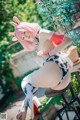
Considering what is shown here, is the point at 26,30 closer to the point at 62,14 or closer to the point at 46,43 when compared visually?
the point at 46,43

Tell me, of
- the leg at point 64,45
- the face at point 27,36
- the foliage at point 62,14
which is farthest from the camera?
the foliage at point 62,14

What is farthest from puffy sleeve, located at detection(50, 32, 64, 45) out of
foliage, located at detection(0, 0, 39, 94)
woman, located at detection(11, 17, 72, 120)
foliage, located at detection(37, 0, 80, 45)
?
foliage, located at detection(0, 0, 39, 94)

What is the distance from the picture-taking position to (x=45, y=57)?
126 inches

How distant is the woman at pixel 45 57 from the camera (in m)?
3.06

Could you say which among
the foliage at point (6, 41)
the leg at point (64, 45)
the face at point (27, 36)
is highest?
the face at point (27, 36)

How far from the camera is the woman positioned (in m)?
3.06

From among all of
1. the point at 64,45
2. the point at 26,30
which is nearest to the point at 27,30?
the point at 26,30

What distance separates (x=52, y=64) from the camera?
10.3 ft

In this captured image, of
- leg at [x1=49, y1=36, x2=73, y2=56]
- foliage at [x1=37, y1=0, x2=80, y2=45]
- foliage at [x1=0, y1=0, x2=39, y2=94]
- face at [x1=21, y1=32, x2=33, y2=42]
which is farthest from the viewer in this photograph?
foliage at [x1=0, y1=0, x2=39, y2=94]

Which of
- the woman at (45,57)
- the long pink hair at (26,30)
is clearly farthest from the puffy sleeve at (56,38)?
the long pink hair at (26,30)

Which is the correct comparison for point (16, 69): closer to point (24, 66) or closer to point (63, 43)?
point (24, 66)

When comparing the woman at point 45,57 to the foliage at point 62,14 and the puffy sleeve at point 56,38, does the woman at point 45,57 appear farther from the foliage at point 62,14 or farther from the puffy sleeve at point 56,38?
the foliage at point 62,14

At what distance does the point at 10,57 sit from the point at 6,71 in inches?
21.2

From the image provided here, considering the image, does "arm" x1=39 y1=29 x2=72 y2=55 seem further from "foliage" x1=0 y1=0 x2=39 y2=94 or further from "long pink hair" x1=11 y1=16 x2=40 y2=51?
"foliage" x1=0 y1=0 x2=39 y2=94
